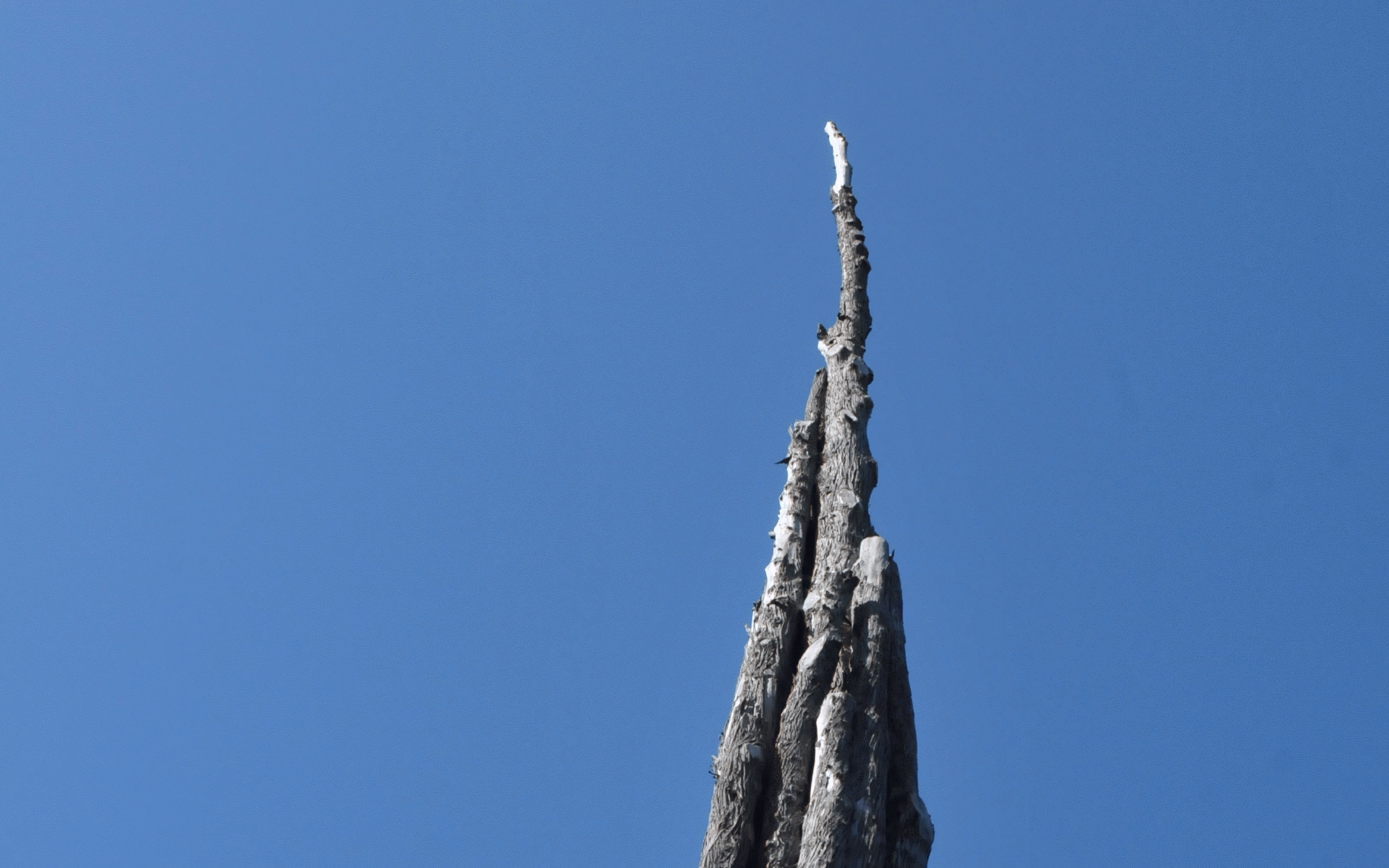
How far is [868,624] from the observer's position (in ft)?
16.9

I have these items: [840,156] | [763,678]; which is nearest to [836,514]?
[763,678]

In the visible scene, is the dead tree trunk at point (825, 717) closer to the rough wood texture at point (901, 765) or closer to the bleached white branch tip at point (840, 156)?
the rough wood texture at point (901, 765)

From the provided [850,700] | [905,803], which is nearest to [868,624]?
[850,700]

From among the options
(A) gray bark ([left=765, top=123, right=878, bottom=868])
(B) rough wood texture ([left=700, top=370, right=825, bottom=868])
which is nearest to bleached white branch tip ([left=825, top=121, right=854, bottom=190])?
(A) gray bark ([left=765, top=123, right=878, bottom=868])

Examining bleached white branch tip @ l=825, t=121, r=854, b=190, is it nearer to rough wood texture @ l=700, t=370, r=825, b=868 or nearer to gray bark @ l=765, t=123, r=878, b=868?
gray bark @ l=765, t=123, r=878, b=868

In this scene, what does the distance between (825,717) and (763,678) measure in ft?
1.43

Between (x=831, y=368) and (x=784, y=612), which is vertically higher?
(x=831, y=368)

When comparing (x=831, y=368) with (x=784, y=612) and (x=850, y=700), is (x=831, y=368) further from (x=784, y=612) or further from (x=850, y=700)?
(x=850, y=700)

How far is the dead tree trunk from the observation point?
4.57 meters

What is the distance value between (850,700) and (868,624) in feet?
1.48

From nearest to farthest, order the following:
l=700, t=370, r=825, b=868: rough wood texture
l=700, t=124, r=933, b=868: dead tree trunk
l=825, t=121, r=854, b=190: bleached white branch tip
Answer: l=700, t=124, r=933, b=868: dead tree trunk < l=700, t=370, r=825, b=868: rough wood texture < l=825, t=121, r=854, b=190: bleached white branch tip

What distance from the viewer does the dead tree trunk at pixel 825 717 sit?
4570 millimetres

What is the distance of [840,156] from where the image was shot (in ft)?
28.6

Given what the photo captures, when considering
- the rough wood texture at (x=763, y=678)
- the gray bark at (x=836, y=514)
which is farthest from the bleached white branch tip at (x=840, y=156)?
the rough wood texture at (x=763, y=678)
